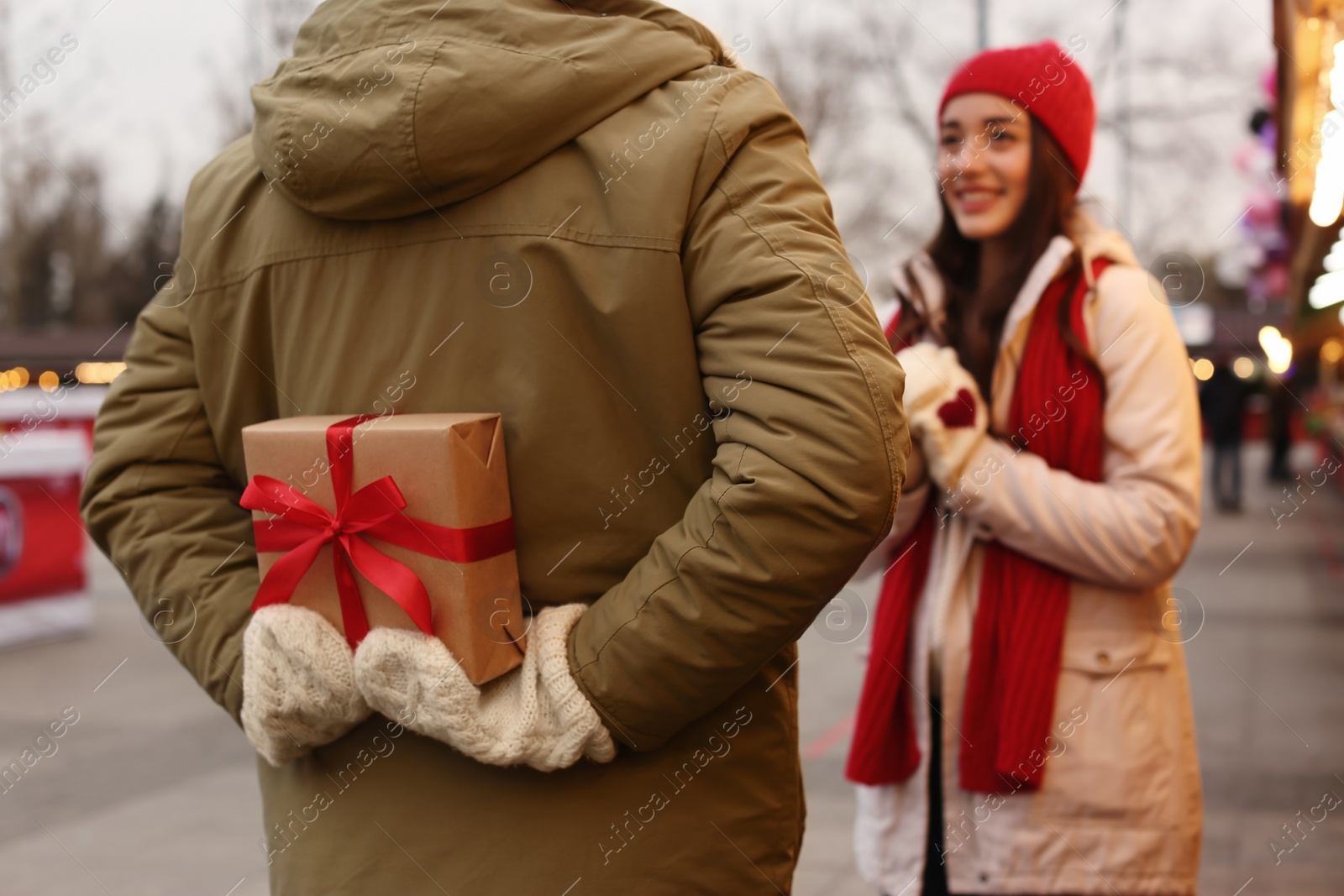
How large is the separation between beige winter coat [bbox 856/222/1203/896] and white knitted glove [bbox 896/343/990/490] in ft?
0.14

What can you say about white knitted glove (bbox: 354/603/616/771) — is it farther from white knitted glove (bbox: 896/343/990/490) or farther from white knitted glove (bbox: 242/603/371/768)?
white knitted glove (bbox: 896/343/990/490)

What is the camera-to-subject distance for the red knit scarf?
7.62 feet

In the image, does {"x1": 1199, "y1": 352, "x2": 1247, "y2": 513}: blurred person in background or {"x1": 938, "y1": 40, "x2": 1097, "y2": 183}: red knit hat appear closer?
{"x1": 938, "y1": 40, "x2": 1097, "y2": 183}: red knit hat

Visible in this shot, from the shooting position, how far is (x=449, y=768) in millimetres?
1627

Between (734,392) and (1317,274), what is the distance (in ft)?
32.9

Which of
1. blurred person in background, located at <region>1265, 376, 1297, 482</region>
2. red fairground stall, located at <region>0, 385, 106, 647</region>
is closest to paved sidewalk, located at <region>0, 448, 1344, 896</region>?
red fairground stall, located at <region>0, 385, 106, 647</region>

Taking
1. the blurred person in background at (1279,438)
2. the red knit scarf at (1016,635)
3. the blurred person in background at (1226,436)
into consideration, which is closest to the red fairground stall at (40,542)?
the red knit scarf at (1016,635)

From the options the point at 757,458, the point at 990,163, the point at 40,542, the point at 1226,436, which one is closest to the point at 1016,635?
the point at 990,163

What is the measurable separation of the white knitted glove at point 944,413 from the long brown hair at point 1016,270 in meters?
0.12

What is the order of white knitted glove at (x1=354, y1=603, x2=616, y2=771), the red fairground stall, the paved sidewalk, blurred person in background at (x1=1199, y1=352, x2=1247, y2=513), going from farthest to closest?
1. blurred person in background at (x1=1199, y1=352, x2=1247, y2=513)
2. the red fairground stall
3. the paved sidewalk
4. white knitted glove at (x1=354, y1=603, x2=616, y2=771)

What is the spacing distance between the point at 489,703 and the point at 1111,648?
4.52ft

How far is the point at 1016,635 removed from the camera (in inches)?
92.7

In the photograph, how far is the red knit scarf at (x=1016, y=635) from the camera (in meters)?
2.32

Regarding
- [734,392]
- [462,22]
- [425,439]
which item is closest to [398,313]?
[425,439]
